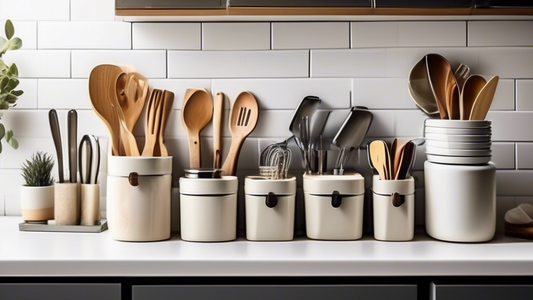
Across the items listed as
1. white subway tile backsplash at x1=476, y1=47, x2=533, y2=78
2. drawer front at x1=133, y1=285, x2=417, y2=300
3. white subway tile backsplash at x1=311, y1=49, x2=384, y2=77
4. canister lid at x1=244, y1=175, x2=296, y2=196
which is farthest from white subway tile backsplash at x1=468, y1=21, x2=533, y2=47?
drawer front at x1=133, y1=285, x2=417, y2=300

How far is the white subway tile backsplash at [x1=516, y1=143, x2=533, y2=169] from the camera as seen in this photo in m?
1.60

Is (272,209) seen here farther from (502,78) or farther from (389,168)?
(502,78)

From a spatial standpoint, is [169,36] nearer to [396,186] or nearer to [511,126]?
[396,186]

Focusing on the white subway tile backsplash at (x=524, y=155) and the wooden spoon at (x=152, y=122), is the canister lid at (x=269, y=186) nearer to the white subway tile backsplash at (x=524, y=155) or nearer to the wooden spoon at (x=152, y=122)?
the wooden spoon at (x=152, y=122)

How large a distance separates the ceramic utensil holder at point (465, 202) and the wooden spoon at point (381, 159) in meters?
0.12

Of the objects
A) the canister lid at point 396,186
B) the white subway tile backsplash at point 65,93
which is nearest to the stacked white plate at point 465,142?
the canister lid at point 396,186

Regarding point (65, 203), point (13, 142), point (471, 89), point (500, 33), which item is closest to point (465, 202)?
point (471, 89)

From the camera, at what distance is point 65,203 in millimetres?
1477

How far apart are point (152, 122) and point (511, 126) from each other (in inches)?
40.6

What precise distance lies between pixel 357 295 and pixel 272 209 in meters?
0.32

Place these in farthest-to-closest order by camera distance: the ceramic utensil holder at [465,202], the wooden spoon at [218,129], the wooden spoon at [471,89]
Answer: the wooden spoon at [218,129]
the wooden spoon at [471,89]
the ceramic utensil holder at [465,202]

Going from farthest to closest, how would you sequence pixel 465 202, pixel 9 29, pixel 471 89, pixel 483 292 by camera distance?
1. pixel 9 29
2. pixel 471 89
3. pixel 465 202
4. pixel 483 292

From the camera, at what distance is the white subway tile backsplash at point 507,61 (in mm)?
1592

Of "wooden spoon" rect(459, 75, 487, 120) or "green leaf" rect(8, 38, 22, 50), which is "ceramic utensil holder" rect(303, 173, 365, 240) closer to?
"wooden spoon" rect(459, 75, 487, 120)
